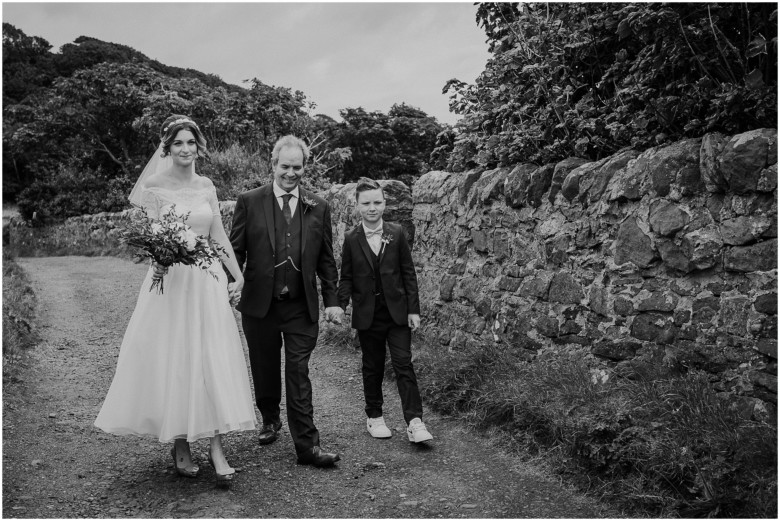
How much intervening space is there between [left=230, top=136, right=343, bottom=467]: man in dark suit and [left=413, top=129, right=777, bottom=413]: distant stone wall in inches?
68.3

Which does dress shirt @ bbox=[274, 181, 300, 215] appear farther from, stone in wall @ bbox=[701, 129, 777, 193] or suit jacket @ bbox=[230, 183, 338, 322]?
stone in wall @ bbox=[701, 129, 777, 193]

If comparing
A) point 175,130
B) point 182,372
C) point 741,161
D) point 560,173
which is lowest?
point 182,372

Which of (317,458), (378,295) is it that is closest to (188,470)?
(317,458)

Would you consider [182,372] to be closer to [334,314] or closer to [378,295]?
[334,314]

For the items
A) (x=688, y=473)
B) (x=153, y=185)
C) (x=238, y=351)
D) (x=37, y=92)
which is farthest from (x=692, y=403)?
(x=37, y=92)

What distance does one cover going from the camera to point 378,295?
16.2 ft

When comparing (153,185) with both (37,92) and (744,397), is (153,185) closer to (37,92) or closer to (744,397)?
(744,397)

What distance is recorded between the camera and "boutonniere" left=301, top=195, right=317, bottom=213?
183 inches

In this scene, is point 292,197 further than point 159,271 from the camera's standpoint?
Yes

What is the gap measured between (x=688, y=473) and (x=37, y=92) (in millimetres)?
31538

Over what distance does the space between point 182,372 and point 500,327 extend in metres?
2.84

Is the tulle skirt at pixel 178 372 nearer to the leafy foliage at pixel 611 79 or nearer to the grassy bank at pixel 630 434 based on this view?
the grassy bank at pixel 630 434

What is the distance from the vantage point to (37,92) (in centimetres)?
2944

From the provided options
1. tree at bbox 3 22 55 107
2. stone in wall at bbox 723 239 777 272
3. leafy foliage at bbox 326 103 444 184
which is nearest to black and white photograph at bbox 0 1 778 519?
stone in wall at bbox 723 239 777 272
